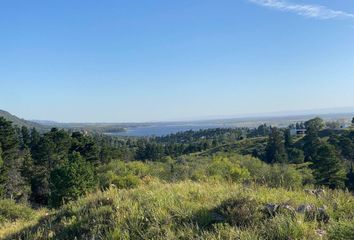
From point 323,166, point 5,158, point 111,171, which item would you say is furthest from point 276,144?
point 5,158

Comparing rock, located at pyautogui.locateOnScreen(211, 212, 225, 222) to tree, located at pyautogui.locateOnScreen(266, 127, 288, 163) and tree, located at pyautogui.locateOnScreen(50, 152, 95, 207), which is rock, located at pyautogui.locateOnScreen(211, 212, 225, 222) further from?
tree, located at pyautogui.locateOnScreen(266, 127, 288, 163)

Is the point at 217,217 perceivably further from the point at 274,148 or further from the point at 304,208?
the point at 274,148

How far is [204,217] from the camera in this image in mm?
5074

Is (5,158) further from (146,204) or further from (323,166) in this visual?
(146,204)

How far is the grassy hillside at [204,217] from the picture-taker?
168 inches

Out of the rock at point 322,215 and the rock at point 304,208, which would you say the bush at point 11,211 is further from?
the rock at point 322,215

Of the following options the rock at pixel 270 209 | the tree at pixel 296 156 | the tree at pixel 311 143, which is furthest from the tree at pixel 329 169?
the rock at pixel 270 209

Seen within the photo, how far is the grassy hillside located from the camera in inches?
168

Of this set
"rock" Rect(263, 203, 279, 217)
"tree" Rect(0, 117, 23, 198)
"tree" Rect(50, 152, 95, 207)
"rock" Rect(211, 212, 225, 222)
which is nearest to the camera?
"rock" Rect(263, 203, 279, 217)

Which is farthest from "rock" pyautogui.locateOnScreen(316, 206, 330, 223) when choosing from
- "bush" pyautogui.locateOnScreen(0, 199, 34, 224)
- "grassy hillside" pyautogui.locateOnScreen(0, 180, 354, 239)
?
"bush" pyautogui.locateOnScreen(0, 199, 34, 224)

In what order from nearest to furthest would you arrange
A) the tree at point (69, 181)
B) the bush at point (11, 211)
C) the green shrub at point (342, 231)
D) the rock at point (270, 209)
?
the green shrub at point (342, 231)
the rock at point (270, 209)
the bush at point (11, 211)
the tree at point (69, 181)

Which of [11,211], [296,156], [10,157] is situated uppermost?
[11,211]

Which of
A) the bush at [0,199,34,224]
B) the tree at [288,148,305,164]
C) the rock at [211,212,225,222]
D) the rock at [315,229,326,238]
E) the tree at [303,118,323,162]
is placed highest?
the rock at [315,229,326,238]

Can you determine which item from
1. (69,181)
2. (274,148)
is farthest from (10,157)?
(274,148)
